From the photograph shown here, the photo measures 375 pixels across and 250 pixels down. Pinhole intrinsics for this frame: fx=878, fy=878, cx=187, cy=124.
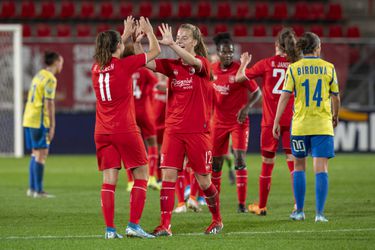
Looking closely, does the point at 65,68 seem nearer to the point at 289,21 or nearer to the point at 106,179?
the point at 289,21

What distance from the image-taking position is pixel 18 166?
19.9 m

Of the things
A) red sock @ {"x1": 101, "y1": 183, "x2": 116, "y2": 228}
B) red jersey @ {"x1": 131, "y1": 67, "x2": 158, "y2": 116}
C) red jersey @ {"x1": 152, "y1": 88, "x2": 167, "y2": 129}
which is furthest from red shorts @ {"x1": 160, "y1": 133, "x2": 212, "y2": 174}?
red jersey @ {"x1": 152, "y1": 88, "x2": 167, "y2": 129}

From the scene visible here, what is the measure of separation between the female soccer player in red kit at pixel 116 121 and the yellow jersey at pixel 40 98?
16.5 ft

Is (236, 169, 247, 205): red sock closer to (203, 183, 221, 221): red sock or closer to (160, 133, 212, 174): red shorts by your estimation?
(203, 183, 221, 221): red sock

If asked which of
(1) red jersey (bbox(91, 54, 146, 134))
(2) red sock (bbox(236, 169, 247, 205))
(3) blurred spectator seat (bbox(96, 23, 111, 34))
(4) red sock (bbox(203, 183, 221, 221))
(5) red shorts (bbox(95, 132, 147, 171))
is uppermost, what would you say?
(3) blurred spectator seat (bbox(96, 23, 111, 34))

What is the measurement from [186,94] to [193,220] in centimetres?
212

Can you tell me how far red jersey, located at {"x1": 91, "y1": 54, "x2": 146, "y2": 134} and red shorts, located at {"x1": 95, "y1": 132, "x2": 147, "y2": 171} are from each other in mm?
63

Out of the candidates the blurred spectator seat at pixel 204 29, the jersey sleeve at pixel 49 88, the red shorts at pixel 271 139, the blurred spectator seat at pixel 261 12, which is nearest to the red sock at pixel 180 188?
the red shorts at pixel 271 139

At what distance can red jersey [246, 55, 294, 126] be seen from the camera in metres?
11.0

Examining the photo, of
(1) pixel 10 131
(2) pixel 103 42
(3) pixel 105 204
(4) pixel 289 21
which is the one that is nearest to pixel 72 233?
(3) pixel 105 204

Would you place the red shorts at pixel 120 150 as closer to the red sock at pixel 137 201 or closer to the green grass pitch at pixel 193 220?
the red sock at pixel 137 201

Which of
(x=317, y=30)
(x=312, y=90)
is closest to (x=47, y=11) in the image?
(x=317, y=30)

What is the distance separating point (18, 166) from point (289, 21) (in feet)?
35.1

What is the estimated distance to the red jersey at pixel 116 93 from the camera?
8672 millimetres
